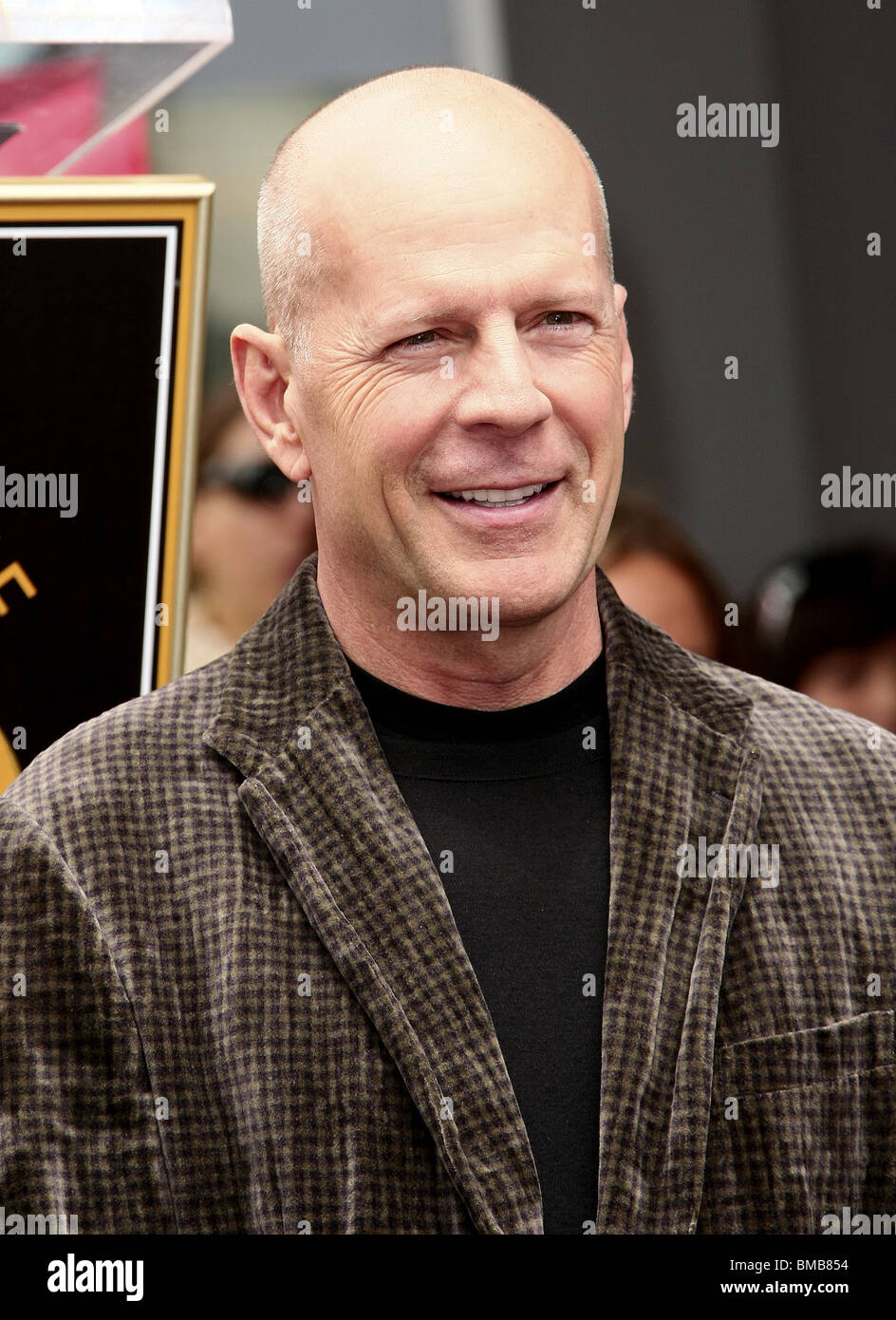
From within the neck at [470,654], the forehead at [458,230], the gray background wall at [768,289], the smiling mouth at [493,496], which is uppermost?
the gray background wall at [768,289]

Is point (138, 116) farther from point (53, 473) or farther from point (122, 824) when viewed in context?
point (122, 824)

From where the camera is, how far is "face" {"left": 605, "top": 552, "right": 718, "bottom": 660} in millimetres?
2412

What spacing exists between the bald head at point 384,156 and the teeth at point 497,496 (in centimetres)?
25

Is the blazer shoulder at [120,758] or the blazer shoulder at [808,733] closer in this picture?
the blazer shoulder at [120,758]

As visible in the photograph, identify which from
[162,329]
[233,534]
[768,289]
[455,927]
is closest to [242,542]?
[233,534]

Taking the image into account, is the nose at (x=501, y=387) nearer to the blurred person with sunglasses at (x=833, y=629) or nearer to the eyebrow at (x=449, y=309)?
the eyebrow at (x=449, y=309)

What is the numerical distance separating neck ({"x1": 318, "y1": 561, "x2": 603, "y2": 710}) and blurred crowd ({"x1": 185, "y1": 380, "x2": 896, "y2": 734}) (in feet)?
1.68

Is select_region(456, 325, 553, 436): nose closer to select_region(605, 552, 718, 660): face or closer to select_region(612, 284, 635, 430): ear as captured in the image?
select_region(612, 284, 635, 430): ear

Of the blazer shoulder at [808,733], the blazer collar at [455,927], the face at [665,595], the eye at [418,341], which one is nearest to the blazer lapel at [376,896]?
the blazer collar at [455,927]

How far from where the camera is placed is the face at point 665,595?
2.41m

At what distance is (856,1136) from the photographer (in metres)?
1.57

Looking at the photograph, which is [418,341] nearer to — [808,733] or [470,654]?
[470,654]

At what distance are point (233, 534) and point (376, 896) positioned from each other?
0.86 meters

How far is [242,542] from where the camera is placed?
2.22 metres
